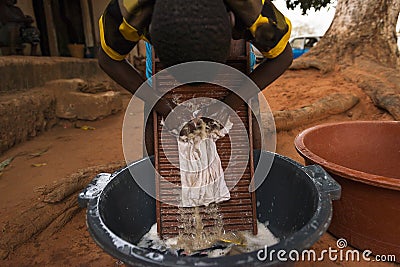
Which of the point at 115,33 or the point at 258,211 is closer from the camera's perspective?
the point at 115,33

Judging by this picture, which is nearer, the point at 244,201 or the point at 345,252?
the point at 244,201

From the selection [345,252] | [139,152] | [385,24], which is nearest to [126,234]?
[345,252]

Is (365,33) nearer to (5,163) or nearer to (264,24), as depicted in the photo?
(264,24)

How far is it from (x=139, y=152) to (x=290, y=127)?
5.29ft

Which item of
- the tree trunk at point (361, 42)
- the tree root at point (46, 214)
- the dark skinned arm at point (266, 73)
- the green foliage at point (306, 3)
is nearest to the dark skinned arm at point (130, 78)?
the dark skinned arm at point (266, 73)

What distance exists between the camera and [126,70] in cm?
134

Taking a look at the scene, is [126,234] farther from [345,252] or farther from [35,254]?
[345,252]

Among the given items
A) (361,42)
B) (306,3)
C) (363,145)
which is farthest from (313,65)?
(306,3)

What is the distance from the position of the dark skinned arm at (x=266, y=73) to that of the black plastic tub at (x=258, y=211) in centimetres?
31

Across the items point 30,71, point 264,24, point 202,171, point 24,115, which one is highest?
point 264,24

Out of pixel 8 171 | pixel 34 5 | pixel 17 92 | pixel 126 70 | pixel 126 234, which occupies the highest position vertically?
pixel 34 5

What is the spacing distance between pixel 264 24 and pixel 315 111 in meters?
2.58

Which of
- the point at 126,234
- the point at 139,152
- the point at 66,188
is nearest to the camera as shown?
the point at 126,234

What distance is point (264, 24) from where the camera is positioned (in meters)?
1.07
